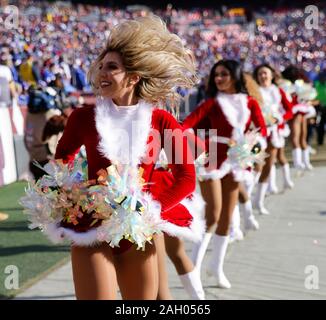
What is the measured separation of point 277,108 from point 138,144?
6.04m

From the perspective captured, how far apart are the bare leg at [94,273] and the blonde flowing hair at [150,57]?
77 centimetres

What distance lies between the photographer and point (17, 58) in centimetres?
1670

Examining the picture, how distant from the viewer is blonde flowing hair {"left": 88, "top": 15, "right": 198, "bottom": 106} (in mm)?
3256

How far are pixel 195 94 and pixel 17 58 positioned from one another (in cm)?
679

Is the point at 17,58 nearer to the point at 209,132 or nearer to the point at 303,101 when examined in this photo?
the point at 303,101

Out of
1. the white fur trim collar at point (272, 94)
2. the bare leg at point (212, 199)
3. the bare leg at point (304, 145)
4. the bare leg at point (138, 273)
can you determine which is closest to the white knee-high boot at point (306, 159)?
the bare leg at point (304, 145)

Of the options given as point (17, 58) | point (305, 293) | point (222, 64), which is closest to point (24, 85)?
point (17, 58)

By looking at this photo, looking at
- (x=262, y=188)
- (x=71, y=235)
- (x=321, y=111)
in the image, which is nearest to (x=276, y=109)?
(x=262, y=188)

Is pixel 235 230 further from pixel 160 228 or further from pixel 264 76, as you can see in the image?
pixel 160 228

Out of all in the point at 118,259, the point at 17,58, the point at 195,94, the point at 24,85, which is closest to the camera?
the point at 118,259

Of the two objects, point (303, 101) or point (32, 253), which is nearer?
point (32, 253)

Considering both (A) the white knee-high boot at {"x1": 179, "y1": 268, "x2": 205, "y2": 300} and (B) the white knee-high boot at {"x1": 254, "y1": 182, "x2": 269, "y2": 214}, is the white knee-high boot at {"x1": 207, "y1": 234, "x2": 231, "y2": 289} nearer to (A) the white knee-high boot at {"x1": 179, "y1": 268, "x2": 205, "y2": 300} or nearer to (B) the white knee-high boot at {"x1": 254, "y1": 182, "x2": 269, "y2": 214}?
(A) the white knee-high boot at {"x1": 179, "y1": 268, "x2": 205, "y2": 300}

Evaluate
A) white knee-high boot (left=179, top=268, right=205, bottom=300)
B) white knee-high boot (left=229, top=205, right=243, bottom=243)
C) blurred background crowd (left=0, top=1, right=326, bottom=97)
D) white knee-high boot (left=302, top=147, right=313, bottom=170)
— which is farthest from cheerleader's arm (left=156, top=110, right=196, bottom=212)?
white knee-high boot (left=302, top=147, right=313, bottom=170)

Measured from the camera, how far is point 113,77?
10.6ft
